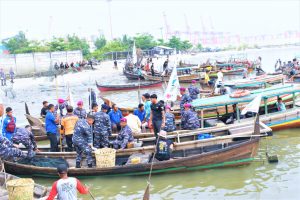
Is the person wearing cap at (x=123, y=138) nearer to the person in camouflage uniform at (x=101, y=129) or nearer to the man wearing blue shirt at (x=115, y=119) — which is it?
the person in camouflage uniform at (x=101, y=129)

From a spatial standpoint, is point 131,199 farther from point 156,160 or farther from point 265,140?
point 265,140

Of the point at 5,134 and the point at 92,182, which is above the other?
the point at 5,134

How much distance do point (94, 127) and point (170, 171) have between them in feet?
8.08

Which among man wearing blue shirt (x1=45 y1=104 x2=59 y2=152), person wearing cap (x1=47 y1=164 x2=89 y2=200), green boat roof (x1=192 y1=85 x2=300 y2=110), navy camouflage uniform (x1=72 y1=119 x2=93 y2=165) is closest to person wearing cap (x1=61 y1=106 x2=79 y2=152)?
man wearing blue shirt (x1=45 y1=104 x2=59 y2=152)

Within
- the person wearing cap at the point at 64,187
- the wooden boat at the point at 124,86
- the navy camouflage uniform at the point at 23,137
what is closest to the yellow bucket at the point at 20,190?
the person wearing cap at the point at 64,187

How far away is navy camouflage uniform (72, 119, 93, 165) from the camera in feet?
32.1

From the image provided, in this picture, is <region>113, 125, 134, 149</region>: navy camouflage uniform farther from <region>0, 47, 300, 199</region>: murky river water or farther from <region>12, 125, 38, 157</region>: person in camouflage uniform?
<region>12, 125, 38, 157</region>: person in camouflage uniform

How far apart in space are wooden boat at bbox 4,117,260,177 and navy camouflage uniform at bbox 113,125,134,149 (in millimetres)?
321

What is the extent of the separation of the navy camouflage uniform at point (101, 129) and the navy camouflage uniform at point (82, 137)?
2.24ft

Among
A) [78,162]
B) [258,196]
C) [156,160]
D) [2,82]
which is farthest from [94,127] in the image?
[2,82]

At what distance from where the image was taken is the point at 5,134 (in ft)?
35.3

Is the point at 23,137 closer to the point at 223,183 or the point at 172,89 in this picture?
the point at 223,183

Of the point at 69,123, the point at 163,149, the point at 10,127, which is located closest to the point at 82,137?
the point at 69,123

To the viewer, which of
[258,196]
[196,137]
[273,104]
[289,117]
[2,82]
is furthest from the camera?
[2,82]
